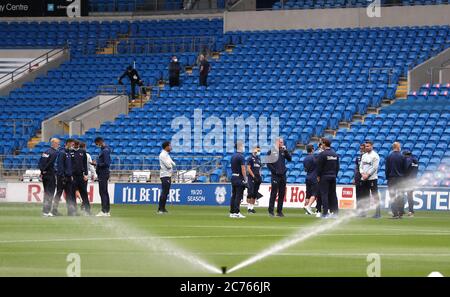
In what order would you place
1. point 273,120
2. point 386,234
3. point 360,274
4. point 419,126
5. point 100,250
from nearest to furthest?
point 360,274 < point 100,250 < point 386,234 < point 419,126 < point 273,120

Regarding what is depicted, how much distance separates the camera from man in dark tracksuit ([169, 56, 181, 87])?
54.3 meters

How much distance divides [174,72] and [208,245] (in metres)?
34.2

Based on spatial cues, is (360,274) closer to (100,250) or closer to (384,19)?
(100,250)

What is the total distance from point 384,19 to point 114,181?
16.5 metres

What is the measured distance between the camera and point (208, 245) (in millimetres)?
21031

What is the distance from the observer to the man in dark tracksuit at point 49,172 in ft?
105

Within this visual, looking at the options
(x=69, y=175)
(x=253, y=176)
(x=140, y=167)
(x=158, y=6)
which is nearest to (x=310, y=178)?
(x=253, y=176)

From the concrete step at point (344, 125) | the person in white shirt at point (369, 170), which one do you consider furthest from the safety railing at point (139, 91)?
the person in white shirt at point (369, 170)

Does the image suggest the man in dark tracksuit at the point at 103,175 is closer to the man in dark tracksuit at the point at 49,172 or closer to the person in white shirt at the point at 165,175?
the man in dark tracksuit at the point at 49,172

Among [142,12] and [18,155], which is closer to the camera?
[18,155]

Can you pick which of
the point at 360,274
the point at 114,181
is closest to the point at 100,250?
the point at 360,274

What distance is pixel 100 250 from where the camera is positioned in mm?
19484

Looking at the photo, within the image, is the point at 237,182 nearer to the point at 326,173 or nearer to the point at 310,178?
the point at 326,173

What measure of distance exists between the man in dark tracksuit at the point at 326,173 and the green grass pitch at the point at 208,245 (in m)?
0.94
